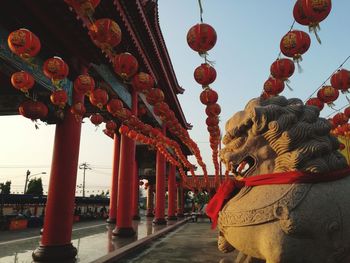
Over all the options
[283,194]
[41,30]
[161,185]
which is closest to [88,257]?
[41,30]

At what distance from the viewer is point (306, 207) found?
6.31ft

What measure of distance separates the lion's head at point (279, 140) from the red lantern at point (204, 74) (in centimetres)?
396

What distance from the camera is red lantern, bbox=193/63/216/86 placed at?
20.6ft

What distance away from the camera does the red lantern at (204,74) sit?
6281 mm

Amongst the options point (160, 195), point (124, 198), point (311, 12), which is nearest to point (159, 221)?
point (160, 195)

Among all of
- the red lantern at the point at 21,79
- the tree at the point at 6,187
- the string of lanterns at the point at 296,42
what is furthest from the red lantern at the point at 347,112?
the tree at the point at 6,187

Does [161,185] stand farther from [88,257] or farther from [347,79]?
[347,79]

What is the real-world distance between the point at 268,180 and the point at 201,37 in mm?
3570

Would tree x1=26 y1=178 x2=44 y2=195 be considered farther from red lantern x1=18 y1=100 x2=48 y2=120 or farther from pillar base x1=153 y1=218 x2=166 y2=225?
red lantern x1=18 y1=100 x2=48 y2=120

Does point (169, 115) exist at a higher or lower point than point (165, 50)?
lower

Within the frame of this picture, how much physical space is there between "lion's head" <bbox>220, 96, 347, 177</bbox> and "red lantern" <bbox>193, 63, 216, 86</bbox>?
13.0 feet

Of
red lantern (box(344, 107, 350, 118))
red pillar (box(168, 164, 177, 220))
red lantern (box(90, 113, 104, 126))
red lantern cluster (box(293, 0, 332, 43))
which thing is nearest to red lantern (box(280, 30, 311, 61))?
red lantern cluster (box(293, 0, 332, 43))

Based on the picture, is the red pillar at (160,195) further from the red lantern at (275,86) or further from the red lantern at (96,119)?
the red lantern at (275,86)

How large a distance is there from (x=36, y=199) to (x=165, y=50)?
1279 cm
